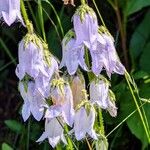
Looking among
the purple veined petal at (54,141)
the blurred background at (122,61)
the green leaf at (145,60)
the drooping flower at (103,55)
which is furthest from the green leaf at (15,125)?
the drooping flower at (103,55)

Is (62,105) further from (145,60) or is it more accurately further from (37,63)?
(145,60)

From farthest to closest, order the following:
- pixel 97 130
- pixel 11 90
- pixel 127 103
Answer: pixel 11 90 < pixel 127 103 < pixel 97 130

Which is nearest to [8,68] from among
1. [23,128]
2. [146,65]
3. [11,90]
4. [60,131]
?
[11,90]

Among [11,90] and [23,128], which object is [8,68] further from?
[23,128]

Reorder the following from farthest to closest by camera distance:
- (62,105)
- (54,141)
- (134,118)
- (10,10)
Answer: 1. (134,118)
2. (54,141)
3. (62,105)
4. (10,10)

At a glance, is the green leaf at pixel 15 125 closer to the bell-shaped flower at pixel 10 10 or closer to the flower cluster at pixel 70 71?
the flower cluster at pixel 70 71

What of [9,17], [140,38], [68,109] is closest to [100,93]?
[68,109]

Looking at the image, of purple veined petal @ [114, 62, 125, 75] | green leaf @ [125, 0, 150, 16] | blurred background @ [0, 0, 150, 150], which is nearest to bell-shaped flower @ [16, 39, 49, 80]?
purple veined petal @ [114, 62, 125, 75]

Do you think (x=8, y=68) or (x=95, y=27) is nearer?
(x=95, y=27)
